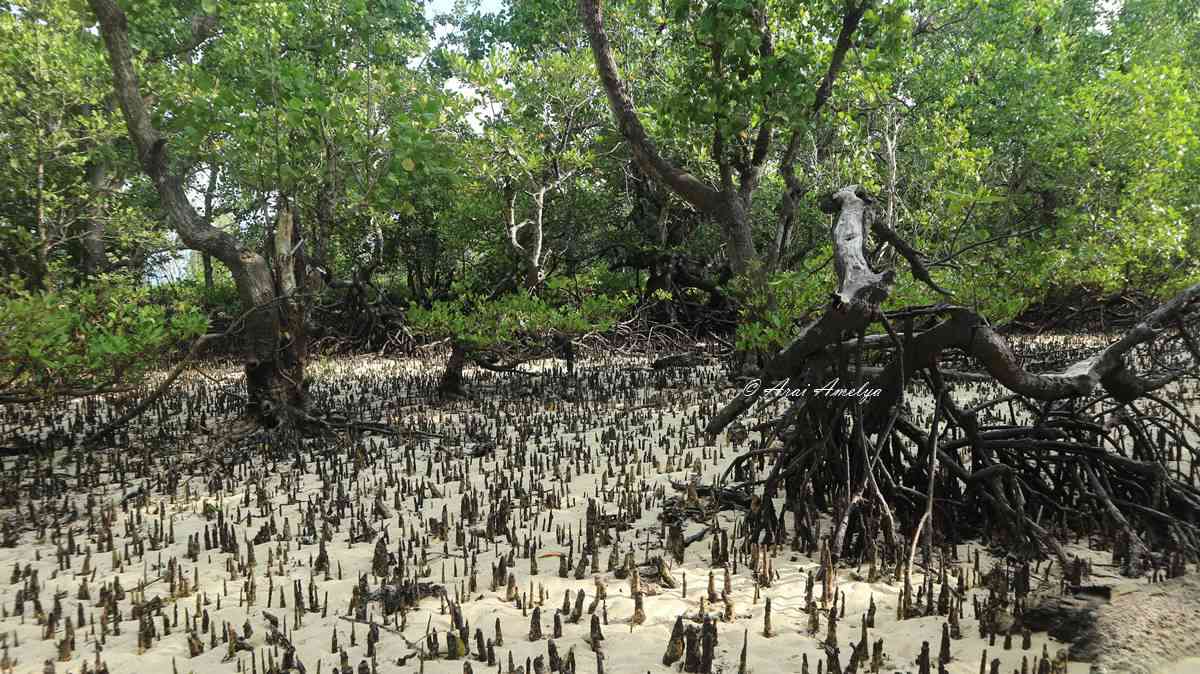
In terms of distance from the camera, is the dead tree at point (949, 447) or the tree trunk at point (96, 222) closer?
the dead tree at point (949, 447)

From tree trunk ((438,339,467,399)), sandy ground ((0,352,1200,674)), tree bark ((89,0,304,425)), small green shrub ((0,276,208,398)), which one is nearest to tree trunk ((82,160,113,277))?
small green shrub ((0,276,208,398))

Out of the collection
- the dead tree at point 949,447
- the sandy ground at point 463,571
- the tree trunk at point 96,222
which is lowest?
the sandy ground at point 463,571

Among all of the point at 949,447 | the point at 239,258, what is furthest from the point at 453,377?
the point at 949,447

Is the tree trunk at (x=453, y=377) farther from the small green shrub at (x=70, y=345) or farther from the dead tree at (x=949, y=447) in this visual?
the dead tree at (x=949, y=447)

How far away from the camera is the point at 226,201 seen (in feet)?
65.8

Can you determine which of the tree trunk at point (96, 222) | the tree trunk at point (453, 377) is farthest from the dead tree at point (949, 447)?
the tree trunk at point (96, 222)

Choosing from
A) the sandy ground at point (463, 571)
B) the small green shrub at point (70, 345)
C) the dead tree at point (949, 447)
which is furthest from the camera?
the small green shrub at point (70, 345)

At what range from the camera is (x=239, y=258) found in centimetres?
690

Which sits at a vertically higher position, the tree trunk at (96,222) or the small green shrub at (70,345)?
the tree trunk at (96,222)

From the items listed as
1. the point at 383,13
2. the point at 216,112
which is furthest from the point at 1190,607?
the point at 383,13

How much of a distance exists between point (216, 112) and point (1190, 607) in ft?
24.6

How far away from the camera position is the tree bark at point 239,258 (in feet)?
21.7

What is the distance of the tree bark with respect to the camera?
662 cm

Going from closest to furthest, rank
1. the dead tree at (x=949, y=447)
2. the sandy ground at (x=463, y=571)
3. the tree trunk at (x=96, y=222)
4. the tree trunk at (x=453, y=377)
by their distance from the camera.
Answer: the sandy ground at (x=463, y=571)
the dead tree at (x=949, y=447)
the tree trunk at (x=453, y=377)
the tree trunk at (x=96, y=222)
